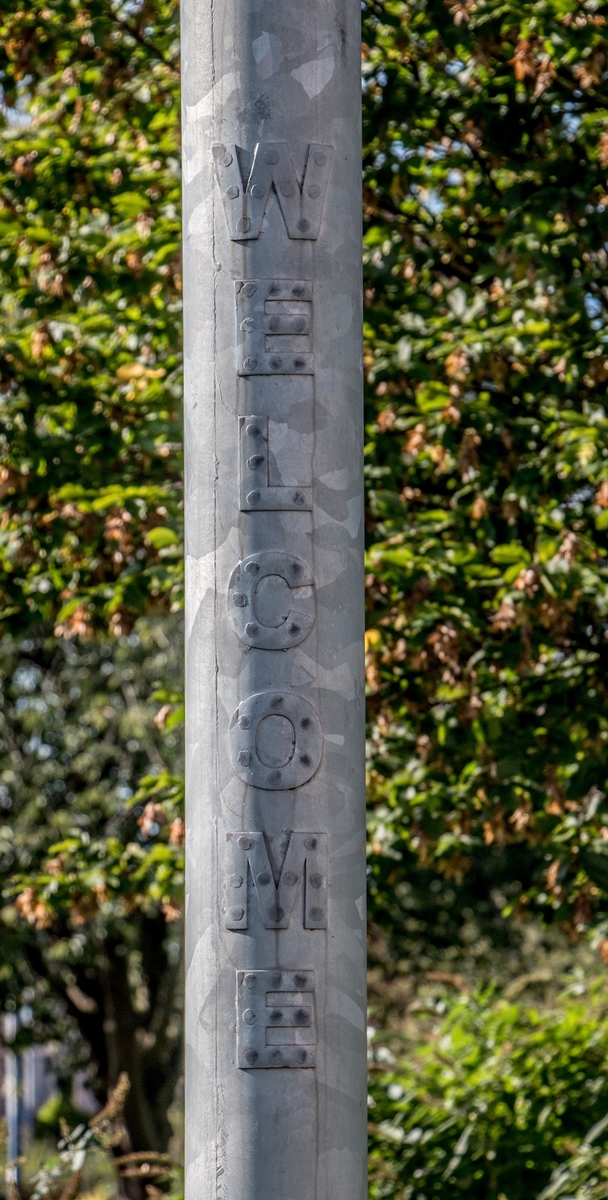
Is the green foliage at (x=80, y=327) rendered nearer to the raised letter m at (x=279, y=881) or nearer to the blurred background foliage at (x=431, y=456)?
the blurred background foliage at (x=431, y=456)

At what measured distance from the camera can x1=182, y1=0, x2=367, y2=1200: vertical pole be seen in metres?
1.48

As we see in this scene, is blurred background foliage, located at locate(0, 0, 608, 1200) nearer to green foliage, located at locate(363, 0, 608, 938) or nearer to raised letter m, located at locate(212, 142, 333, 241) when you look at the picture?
green foliage, located at locate(363, 0, 608, 938)

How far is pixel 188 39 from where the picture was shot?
1655 mm

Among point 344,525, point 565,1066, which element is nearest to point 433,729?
point 565,1066

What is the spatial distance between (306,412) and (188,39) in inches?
19.8

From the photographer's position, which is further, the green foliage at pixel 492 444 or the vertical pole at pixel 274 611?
the green foliage at pixel 492 444

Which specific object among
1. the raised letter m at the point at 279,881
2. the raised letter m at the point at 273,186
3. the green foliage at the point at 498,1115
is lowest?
the green foliage at the point at 498,1115

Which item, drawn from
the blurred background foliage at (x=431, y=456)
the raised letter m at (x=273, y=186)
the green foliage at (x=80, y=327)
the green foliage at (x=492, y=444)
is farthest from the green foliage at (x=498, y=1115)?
the raised letter m at (x=273, y=186)

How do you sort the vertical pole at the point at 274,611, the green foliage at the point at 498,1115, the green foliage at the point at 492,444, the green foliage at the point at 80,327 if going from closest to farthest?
the vertical pole at the point at 274,611
the green foliage at the point at 492,444
the green foliage at the point at 498,1115
the green foliage at the point at 80,327

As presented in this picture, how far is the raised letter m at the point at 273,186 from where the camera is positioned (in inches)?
62.0

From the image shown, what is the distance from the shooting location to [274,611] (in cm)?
153

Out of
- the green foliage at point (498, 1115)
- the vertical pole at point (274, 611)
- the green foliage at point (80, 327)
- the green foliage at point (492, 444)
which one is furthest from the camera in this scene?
the green foliage at point (80, 327)

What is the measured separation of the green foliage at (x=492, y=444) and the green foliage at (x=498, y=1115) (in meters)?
0.83

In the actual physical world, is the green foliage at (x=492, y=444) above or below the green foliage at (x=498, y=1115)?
above
